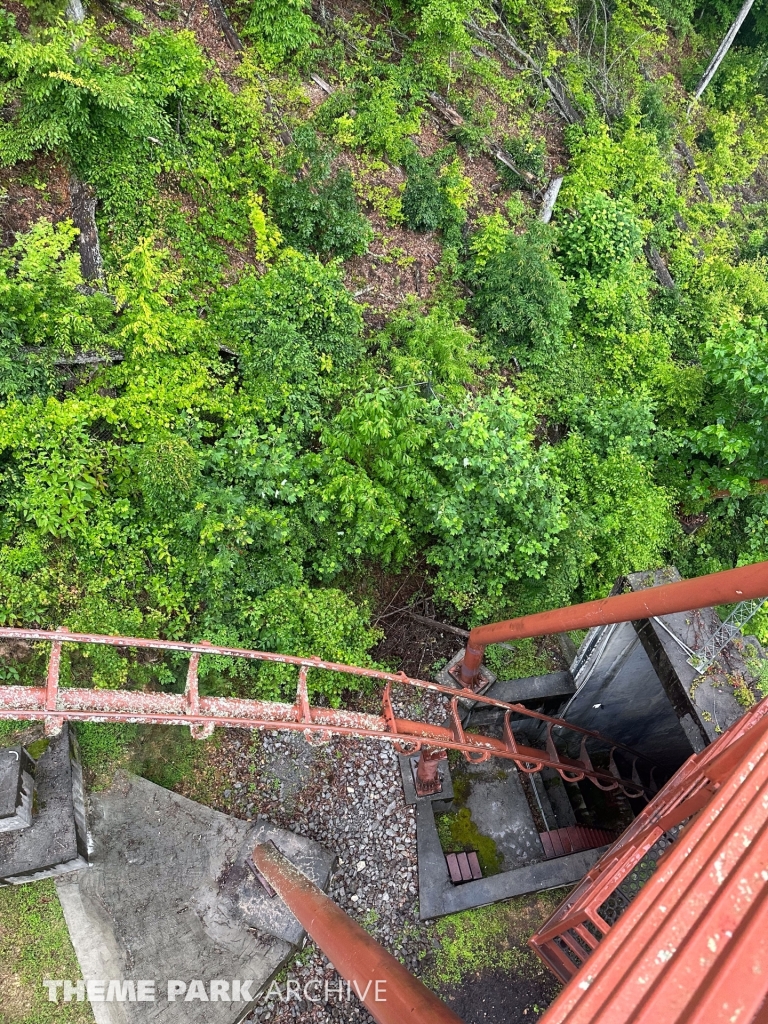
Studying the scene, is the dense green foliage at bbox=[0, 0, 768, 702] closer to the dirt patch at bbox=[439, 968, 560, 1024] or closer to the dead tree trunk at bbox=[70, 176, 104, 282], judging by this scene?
the dead tree trunk at bbox=[70, 176, 104, 282]

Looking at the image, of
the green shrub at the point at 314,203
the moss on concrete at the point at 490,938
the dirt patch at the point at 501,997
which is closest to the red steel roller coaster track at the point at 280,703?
the moss on concrete at the point at 490,938

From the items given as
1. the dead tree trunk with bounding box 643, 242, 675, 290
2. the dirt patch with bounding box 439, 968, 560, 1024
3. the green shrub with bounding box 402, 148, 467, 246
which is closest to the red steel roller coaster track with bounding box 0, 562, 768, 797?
the dirt patch with bounding box 439, 968, 560, 1024

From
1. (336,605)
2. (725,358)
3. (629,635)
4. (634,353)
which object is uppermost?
(725,358)

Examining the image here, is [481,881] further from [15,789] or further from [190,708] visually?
[15,789]

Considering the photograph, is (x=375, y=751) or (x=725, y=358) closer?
(x=375, y=751)

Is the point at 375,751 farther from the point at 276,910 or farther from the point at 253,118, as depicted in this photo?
the point at 253,118

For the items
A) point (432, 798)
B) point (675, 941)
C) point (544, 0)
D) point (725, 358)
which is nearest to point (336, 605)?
point (432, 798)

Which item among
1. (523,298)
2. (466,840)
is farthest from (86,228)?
(466,840)
